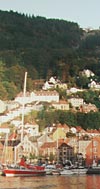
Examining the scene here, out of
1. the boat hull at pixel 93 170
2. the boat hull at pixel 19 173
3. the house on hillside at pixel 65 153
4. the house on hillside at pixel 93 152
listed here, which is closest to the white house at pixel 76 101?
the house on hillside at pixel 65 153

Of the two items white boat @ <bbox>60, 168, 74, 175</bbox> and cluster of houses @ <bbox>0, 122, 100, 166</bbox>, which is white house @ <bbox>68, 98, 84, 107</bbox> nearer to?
cluster of houses @ <bbox>0, 122, 100, 166</bbox>

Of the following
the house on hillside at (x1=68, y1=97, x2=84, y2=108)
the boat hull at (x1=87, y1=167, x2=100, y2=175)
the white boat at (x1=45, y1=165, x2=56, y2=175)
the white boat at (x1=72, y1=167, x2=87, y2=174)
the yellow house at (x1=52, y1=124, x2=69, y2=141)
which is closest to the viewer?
the white boat at (x1=45, y1=165, x2=56, y2=175)

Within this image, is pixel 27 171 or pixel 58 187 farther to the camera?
pixel 27 171

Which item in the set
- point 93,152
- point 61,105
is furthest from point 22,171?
point 61,105

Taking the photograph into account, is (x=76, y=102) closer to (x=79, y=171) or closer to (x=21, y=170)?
(x=79, y=171)

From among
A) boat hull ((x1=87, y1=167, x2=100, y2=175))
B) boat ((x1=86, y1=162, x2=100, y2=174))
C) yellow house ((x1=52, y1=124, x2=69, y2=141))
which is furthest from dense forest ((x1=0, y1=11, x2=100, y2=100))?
boat hull ((x1=87, y1=167, x2=100, y2=175))

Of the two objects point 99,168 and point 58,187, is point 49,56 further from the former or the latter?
point 58,187

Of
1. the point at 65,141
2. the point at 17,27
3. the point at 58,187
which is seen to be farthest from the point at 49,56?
the point at 58,187
